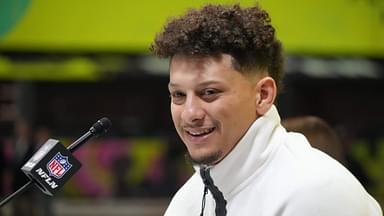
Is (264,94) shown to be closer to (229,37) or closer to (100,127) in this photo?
(229,37)

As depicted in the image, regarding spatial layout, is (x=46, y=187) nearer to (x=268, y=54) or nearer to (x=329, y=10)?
(x=268, y=54)

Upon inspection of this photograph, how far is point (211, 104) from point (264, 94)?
0.38ft

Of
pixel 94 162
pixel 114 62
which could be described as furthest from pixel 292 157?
pixel 94 162

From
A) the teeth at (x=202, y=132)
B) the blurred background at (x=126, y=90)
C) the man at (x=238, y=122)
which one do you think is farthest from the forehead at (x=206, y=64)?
the blurred background at (x=126, y=90)

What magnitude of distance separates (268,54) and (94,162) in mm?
5915

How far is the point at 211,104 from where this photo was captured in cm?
144

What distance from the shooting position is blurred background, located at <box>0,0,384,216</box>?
16.8 feet

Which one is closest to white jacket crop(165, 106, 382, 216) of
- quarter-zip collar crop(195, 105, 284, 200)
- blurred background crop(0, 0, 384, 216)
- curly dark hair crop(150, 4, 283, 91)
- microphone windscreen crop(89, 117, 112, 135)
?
quarter-zip collar crop(195, 105, 284, 200)

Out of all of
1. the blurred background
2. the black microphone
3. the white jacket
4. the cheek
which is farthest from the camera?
the blurred background

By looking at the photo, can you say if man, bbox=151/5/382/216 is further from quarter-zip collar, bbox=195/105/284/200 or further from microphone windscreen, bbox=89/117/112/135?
microphone windscreen, bbox=89/117/112/135

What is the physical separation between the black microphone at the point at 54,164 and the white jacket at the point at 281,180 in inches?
10.4

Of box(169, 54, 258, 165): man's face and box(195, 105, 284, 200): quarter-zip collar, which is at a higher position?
box(169, 54, 258, 165): man's face

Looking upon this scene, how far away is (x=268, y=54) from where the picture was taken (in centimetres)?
152

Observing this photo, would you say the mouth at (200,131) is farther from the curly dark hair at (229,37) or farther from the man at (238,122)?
the curly dark hair at (229,37)
